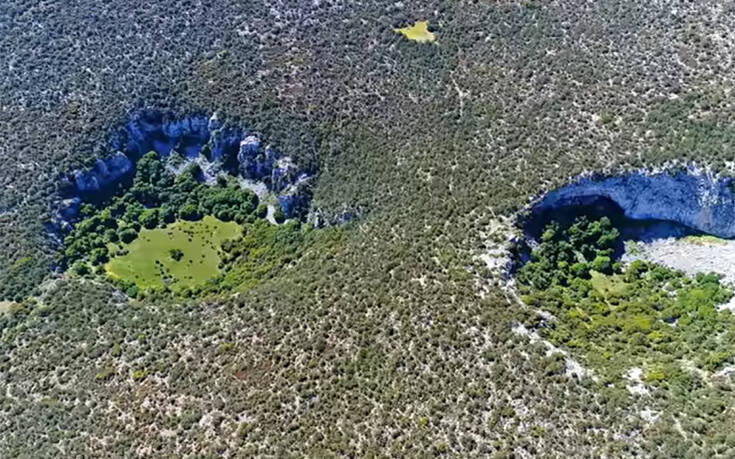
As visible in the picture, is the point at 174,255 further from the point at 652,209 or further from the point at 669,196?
the point at 669,196

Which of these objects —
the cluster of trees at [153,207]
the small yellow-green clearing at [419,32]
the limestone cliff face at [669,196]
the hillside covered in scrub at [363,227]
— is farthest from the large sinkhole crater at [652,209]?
the cluster of trees at [153,207]

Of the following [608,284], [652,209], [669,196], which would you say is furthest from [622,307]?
[669,196]

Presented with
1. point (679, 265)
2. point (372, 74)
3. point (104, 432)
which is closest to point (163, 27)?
point (372, 74)

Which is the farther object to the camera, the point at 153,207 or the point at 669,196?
the point at 153,207

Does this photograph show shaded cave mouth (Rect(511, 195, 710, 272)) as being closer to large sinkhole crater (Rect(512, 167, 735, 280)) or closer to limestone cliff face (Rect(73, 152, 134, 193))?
large sinkhole crater (Rect(512, 167, 735, 280))

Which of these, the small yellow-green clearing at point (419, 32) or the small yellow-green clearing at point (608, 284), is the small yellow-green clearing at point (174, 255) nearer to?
the small yellow-green clearing at point (419, 32)
